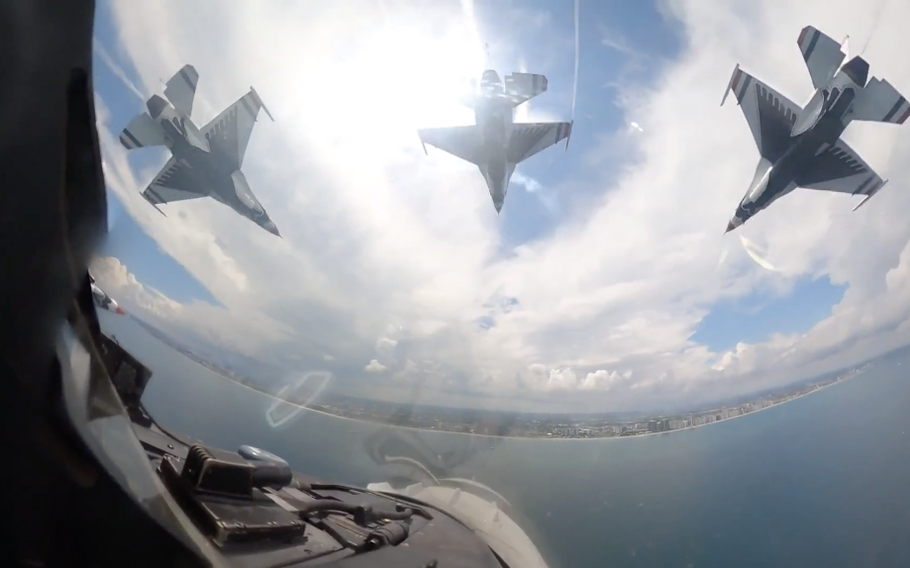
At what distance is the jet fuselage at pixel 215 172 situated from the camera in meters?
2.23

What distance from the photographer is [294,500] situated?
157 centimetres

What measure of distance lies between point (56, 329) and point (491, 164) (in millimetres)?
2099

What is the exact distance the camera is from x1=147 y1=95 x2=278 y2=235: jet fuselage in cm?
223

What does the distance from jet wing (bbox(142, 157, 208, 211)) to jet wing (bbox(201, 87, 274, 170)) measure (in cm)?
20

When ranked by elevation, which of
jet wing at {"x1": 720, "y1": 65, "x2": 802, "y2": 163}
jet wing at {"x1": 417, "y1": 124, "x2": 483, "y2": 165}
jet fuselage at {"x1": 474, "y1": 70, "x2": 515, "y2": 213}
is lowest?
jet wing at {"x1": 417, "y1": 124, "x2": 483, "y2": 165}

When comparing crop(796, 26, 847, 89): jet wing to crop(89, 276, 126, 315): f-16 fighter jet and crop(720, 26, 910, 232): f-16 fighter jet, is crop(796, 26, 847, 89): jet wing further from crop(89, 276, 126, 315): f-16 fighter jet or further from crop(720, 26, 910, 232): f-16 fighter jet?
crop(89, 276, 126, 315): f-16 fighter jet

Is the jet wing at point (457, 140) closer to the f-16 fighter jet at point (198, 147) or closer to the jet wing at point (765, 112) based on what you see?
the f-16 fighter jet at point (198, 147)

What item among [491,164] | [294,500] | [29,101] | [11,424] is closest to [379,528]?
[294,500]

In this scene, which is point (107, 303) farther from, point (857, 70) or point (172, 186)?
point (857, 70)

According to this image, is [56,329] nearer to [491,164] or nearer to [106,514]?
[106,514]

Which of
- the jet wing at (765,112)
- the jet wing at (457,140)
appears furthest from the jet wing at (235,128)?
the jet wing at (765,112)

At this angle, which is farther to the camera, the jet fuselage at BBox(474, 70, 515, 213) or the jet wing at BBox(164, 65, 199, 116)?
the jet fuselage at BBox(474, 70, 515, 213)

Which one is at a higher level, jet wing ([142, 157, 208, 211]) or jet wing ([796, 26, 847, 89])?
jet wing ([796, 26, 847, 89])

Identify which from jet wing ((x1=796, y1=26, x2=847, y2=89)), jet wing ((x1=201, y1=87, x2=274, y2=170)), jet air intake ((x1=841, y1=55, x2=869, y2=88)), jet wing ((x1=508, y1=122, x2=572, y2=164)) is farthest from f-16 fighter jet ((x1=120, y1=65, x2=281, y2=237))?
jet air intake ((x1=841, y1=55, x2=869, y2=88))
